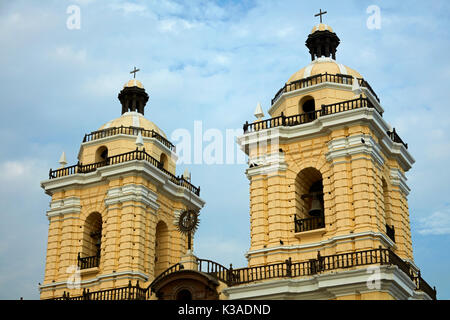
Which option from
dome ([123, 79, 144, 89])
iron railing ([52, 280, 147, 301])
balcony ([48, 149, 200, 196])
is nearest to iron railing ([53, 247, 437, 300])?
iron railing ([52, 280, 147, 301])

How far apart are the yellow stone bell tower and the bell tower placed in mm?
6935

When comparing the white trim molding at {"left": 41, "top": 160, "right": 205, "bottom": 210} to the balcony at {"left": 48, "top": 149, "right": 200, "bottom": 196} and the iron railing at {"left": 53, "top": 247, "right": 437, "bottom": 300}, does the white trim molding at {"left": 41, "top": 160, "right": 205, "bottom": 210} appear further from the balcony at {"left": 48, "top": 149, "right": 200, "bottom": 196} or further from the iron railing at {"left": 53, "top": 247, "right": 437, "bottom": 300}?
the iron railing at {"left": 53, "top": 247, "right": 437, "bottom": 300}

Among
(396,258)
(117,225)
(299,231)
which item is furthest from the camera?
(117,225)

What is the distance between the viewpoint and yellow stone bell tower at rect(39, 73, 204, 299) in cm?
3756

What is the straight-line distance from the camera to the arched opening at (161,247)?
40156 mm

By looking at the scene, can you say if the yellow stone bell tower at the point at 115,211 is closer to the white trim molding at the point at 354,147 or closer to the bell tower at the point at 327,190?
the bell tower at the point at 327,190

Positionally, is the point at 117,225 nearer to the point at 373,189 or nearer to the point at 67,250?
the point at 67,250

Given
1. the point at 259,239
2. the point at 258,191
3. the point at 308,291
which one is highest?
the point at 258,191

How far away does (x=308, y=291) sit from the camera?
30.3 metres

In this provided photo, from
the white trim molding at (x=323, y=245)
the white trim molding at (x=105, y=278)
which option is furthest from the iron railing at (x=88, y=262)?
the white trim molding at (x=323, y=245)

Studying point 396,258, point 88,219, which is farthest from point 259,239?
point 88,219

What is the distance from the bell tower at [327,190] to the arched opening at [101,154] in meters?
Result: 9.86

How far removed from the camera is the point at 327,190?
3306 cm

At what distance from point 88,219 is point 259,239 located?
37.4 feet
